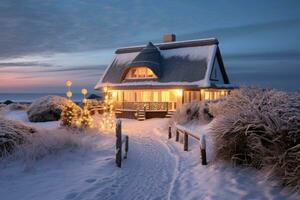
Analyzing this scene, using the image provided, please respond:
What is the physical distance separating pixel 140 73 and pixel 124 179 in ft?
78.4

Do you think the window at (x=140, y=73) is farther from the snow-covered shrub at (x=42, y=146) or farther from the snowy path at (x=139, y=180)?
the snow-covered shrub at (x=42, y=146)

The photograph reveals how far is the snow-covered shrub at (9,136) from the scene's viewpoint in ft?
28.2

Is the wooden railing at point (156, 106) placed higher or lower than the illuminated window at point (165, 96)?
lower

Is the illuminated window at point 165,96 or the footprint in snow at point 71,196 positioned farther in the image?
the illuminated window at point 165,96

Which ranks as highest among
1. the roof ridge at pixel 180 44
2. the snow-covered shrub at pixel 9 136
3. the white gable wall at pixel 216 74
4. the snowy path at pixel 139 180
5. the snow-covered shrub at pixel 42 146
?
the roof ridge at pixel 180 44

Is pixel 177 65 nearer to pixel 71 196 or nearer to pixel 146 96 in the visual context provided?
pixel 146 96

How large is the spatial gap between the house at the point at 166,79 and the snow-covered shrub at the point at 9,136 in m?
18.1

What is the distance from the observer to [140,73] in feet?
102

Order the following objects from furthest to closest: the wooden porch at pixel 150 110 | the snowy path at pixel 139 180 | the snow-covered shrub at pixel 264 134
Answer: the wooden porch at pixel 150 110
the snowy path at pixel 139 180
the snow-covered shrub at pixel 264 134

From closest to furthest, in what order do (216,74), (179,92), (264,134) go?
(264,134)
(179,92)
(216,74)

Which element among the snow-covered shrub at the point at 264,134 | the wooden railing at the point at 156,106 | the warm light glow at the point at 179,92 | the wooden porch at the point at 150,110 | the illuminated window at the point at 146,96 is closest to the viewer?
the snow-covered shrub at the point at 264,134

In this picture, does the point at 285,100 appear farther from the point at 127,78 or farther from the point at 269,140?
the point at 127,78

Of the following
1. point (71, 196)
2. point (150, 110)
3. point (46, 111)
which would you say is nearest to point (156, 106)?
point (150, 110)

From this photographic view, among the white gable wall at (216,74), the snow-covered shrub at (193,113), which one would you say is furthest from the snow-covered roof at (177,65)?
the snow-covered shrub at (193,113)
